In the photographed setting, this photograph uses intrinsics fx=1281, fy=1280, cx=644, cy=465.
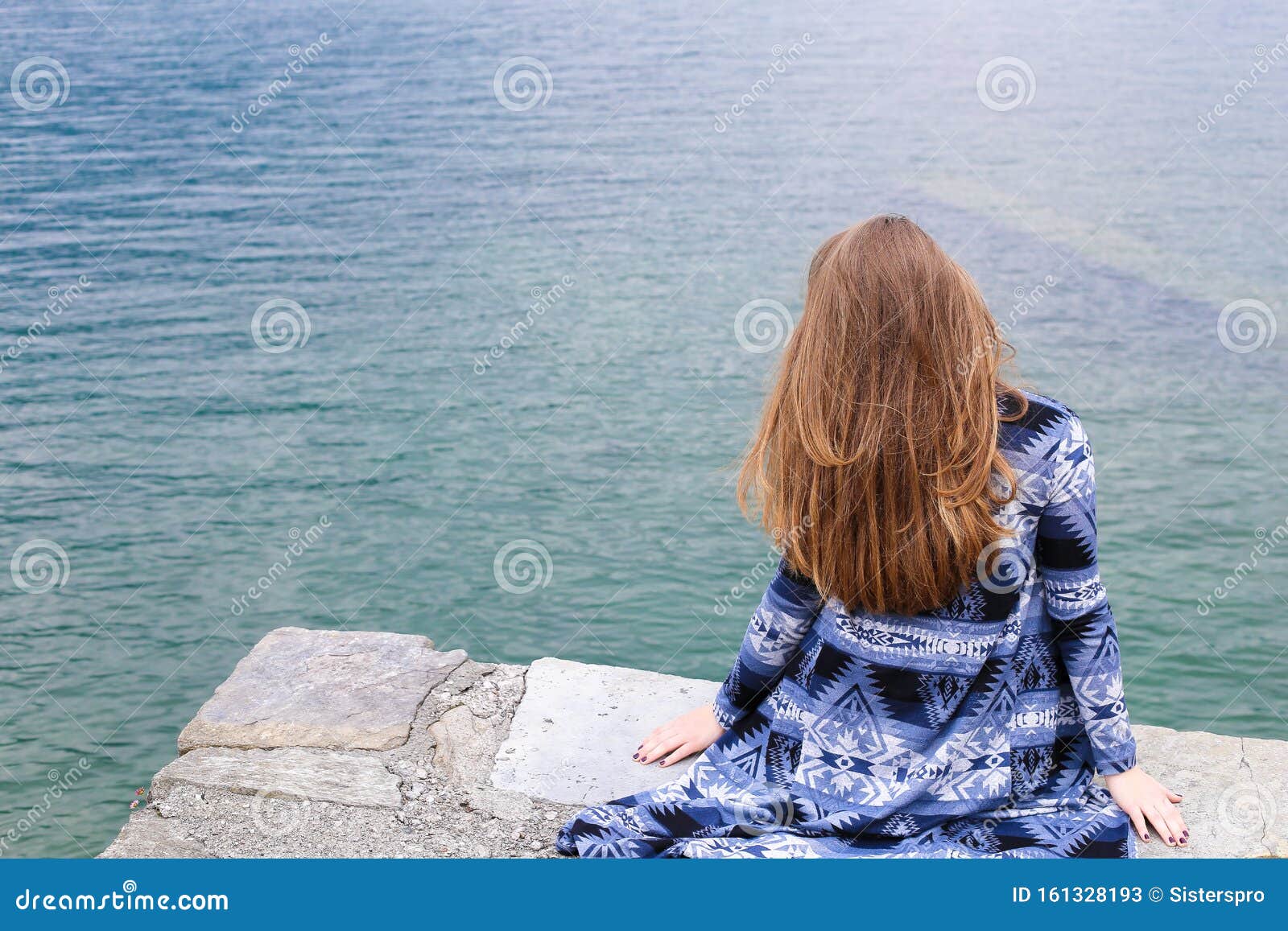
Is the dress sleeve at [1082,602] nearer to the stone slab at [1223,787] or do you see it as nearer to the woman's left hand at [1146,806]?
the woman's left hand at [1146,806]

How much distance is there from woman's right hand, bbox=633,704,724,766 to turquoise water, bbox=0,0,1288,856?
2.62 metres

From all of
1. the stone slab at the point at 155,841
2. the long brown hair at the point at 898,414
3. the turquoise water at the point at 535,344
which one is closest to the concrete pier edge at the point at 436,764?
the stone slab at the point at 155,841

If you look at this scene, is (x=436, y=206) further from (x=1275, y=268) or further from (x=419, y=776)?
(x=419, y=776)

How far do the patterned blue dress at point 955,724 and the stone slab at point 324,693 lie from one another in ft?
2.68

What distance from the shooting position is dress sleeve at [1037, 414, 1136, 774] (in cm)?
230

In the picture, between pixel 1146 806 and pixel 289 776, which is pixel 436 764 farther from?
pixel 1146 806

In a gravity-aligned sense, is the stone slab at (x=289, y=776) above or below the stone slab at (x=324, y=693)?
below

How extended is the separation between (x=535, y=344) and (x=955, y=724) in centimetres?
768

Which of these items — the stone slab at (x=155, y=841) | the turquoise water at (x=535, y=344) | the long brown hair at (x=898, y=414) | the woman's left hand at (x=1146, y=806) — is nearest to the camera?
the long brown hair at (x=898, y=414)

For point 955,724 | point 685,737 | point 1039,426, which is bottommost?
point 685,737

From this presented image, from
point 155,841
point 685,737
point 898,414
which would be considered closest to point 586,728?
point 685,737

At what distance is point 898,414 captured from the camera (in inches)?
89.0

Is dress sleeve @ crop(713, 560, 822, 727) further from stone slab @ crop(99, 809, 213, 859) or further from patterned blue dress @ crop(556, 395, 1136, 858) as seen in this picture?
stone slab @ crop(99, 809, 213, 859)

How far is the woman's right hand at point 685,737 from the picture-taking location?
2879 mm
